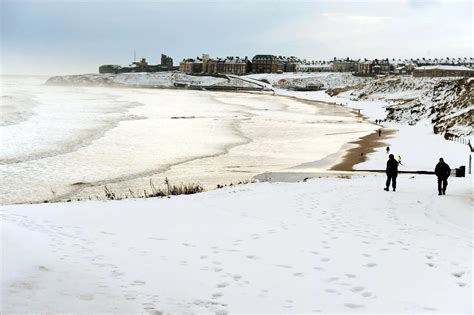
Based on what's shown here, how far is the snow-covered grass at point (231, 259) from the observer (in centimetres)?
602

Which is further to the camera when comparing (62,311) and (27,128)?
(27,128)

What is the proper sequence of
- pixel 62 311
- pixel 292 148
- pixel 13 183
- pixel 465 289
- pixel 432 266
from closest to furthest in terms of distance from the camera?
1. pixel 62 311
2. pixel 465 289
3. pixel 432 266
4. pixel 13 183
5. pixel 292 148

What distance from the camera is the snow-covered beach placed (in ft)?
19.8

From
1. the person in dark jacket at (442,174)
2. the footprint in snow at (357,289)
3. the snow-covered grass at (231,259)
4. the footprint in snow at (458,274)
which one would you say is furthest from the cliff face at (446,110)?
the footprint in snow at (357,289)

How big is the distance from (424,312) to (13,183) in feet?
57.5

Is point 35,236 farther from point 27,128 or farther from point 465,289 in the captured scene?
A: point 27,128

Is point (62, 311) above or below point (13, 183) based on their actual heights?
above

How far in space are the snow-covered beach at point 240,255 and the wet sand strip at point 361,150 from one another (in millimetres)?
11953

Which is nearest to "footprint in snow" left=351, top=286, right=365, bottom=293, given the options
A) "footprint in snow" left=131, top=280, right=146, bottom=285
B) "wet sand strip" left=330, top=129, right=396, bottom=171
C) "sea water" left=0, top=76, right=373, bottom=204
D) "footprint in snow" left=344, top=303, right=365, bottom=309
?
"footprint in snow" left=344, top=303, right=365, bottom=309

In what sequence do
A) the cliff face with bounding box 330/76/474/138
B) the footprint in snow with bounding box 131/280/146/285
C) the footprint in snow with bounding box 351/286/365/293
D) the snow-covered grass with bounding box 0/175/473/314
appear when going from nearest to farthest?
the snow-covered grass with bounding box 0/175/473/314, the footprint in snow with bounding box 131/280/146/285, the footprint in snow with bounding box 351/286/365/293, the cliff face with bounding box 330/76/474/138

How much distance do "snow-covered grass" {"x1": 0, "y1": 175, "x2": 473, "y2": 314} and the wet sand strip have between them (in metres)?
13.6

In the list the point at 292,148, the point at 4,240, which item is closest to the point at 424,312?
the point at 4,240

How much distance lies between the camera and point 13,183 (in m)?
19.8

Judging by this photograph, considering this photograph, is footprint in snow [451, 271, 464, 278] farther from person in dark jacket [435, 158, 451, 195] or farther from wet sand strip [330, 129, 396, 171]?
wet sand strip [330, 129, 396, 171]
